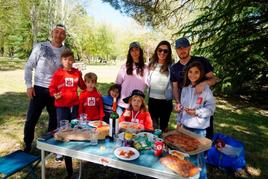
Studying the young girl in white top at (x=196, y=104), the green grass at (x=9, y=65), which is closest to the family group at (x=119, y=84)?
the young girl in white top at (x=196, y=104)

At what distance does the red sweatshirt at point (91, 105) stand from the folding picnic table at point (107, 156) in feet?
3.67

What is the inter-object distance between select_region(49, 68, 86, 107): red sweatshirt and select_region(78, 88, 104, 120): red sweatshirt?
0.37 ft

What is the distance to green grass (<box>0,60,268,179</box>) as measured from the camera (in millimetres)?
4164

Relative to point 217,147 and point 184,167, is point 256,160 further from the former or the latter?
point 184,167

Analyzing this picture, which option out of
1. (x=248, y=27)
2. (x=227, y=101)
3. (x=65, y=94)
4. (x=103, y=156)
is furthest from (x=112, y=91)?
(x=227, y=101)

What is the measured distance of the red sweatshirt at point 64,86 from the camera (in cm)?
380

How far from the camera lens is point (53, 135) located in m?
2.93

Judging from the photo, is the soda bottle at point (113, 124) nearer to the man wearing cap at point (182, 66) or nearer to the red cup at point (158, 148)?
the red cup at point (158, 148)

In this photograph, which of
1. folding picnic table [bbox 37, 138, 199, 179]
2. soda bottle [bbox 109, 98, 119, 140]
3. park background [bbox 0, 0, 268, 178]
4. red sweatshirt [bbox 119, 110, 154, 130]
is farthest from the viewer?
park background [bbox 0, 0, 268, 178]

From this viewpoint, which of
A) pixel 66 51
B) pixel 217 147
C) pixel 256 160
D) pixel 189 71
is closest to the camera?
pixel 189 71

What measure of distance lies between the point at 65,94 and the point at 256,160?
364 centimetres

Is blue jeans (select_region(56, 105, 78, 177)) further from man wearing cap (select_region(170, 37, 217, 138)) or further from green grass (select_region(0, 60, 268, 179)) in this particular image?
man wearing cap (select_region(170, 37, 217, 138))

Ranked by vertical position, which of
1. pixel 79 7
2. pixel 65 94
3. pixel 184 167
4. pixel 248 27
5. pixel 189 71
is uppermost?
pixel 79 7

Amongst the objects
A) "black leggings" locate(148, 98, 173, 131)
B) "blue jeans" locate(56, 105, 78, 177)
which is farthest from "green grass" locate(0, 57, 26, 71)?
"black leggings" locate(148, 98, 173, 131)
